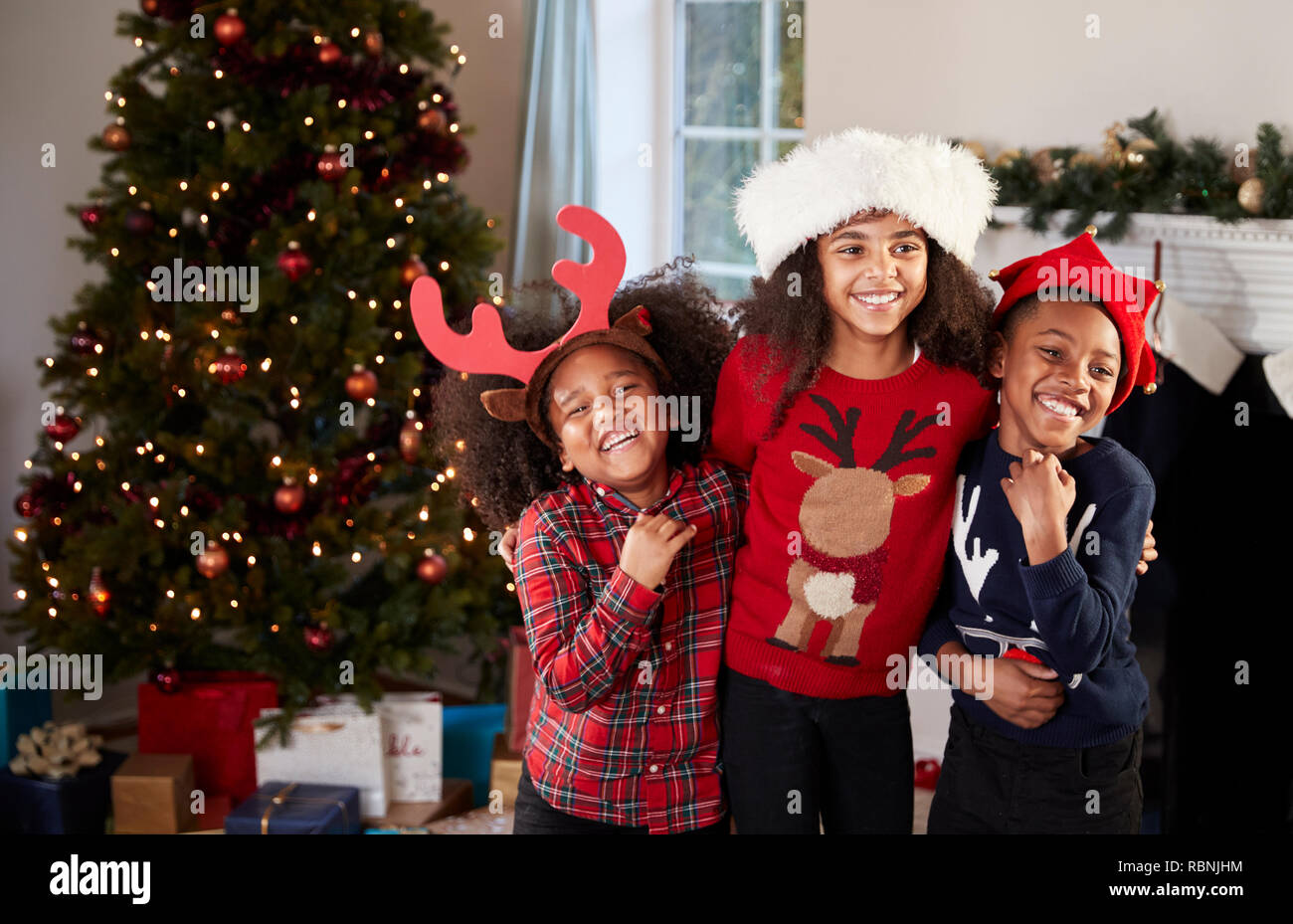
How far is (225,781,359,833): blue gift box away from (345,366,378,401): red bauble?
2.84ft

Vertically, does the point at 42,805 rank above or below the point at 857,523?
below

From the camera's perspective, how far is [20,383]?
3211 millimetres

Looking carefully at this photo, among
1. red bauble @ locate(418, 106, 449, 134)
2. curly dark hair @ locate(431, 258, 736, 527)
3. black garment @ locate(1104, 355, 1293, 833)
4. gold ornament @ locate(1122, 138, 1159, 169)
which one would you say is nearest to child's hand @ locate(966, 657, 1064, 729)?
curly dark hair @ locate(431, 258, 736, 527)

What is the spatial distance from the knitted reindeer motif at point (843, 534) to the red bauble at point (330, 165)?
57.0 inches

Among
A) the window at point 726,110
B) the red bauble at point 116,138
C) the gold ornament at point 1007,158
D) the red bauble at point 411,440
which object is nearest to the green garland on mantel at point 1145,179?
the gold ornament at point 1007,158

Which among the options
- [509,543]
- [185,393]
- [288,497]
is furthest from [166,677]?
[509,543]

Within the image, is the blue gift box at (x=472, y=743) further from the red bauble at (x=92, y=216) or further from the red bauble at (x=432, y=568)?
the red bauble at (x=92, y=216)

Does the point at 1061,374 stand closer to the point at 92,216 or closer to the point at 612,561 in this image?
the point at 612,561

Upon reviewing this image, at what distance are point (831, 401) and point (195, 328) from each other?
1552 millimetres

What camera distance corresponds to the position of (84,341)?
2.55 m

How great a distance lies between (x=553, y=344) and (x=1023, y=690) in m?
0.74

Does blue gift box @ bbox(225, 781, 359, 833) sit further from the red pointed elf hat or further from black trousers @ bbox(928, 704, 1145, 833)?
the red pointed elf hat
